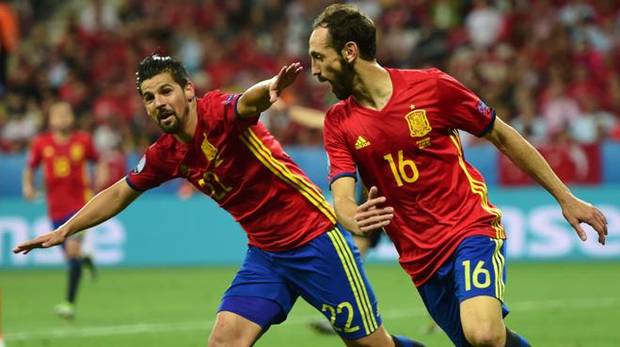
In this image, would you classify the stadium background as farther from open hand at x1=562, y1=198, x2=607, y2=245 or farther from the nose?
open hand at x1=562, y1=198, x2=607, y2=245

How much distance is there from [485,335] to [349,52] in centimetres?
158

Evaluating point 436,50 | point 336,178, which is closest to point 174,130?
point 336,178

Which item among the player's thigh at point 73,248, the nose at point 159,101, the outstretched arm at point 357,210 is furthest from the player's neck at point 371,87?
the player's thigh at point 73,248

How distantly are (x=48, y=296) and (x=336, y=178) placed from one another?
8895 mm

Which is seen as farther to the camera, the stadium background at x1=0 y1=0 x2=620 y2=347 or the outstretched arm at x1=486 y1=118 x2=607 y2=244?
the stadium background at x1=0 y1=0 x2=620 y2=347

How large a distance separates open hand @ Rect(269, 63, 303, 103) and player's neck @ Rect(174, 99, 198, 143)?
629 mm

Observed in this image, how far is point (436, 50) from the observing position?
20297 mm

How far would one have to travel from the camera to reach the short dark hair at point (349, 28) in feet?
20.9

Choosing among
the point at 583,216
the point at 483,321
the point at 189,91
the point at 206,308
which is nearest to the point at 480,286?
the point at 483,321

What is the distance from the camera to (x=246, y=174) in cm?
694

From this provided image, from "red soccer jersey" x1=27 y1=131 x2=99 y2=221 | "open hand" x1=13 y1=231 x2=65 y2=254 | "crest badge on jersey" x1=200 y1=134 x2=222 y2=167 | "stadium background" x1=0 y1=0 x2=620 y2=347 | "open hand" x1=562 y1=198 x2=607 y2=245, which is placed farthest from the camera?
"red soccer jersey" x1=27 y1=131 x2=99 y2=221

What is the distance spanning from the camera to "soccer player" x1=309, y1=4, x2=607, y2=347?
637 cm

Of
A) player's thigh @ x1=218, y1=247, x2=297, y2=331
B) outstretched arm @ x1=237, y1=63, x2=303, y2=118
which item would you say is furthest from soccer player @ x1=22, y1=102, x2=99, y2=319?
outstretched arm @ x1=237, y1=63, x2=303, y2=118

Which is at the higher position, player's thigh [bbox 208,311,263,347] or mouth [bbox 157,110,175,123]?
mouth [bbox 157,110,175,123]
